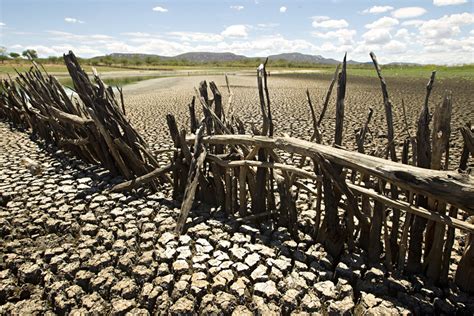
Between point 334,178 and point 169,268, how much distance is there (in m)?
1.45

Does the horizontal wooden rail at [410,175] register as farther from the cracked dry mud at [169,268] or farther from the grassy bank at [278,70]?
the grassy bank at [278,70]

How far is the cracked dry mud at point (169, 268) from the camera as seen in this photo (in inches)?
83.7

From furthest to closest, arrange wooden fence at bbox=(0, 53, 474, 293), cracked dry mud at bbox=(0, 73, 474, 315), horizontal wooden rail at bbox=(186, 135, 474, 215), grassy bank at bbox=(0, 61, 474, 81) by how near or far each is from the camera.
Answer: grassy bank at bbox=(0, 61, 474, 81), cracked dry mud at bbox=(0, 73, 474, 315), wooden fence at bbox=(0, 53, 474, 293), horizontal wooden rail at bbox=(186, 135, 474, 215)

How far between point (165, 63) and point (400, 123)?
251ft

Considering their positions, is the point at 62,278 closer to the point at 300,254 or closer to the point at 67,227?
the point at 67,227

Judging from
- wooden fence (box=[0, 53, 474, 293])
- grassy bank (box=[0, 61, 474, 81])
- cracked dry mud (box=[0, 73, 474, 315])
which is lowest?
cracked dry mud (box=[0, 73, 474, 315])

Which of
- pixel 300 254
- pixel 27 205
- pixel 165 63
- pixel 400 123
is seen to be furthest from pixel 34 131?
pixel 165 63

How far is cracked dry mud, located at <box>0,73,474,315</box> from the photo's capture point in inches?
83.7

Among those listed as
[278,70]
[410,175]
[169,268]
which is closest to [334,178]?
[410,175]

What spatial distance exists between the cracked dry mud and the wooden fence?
151mm

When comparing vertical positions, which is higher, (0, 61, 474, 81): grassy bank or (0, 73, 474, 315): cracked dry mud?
(0, 61, 474, 81): grassy bank

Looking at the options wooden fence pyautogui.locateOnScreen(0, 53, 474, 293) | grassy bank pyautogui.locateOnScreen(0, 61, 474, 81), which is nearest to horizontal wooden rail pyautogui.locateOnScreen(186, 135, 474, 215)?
wooden fence pyautogui.locateOnScreen(0, 53, 474, 293)

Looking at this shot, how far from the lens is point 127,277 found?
2.41 metres

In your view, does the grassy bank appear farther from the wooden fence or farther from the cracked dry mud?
the cracked dry mud
